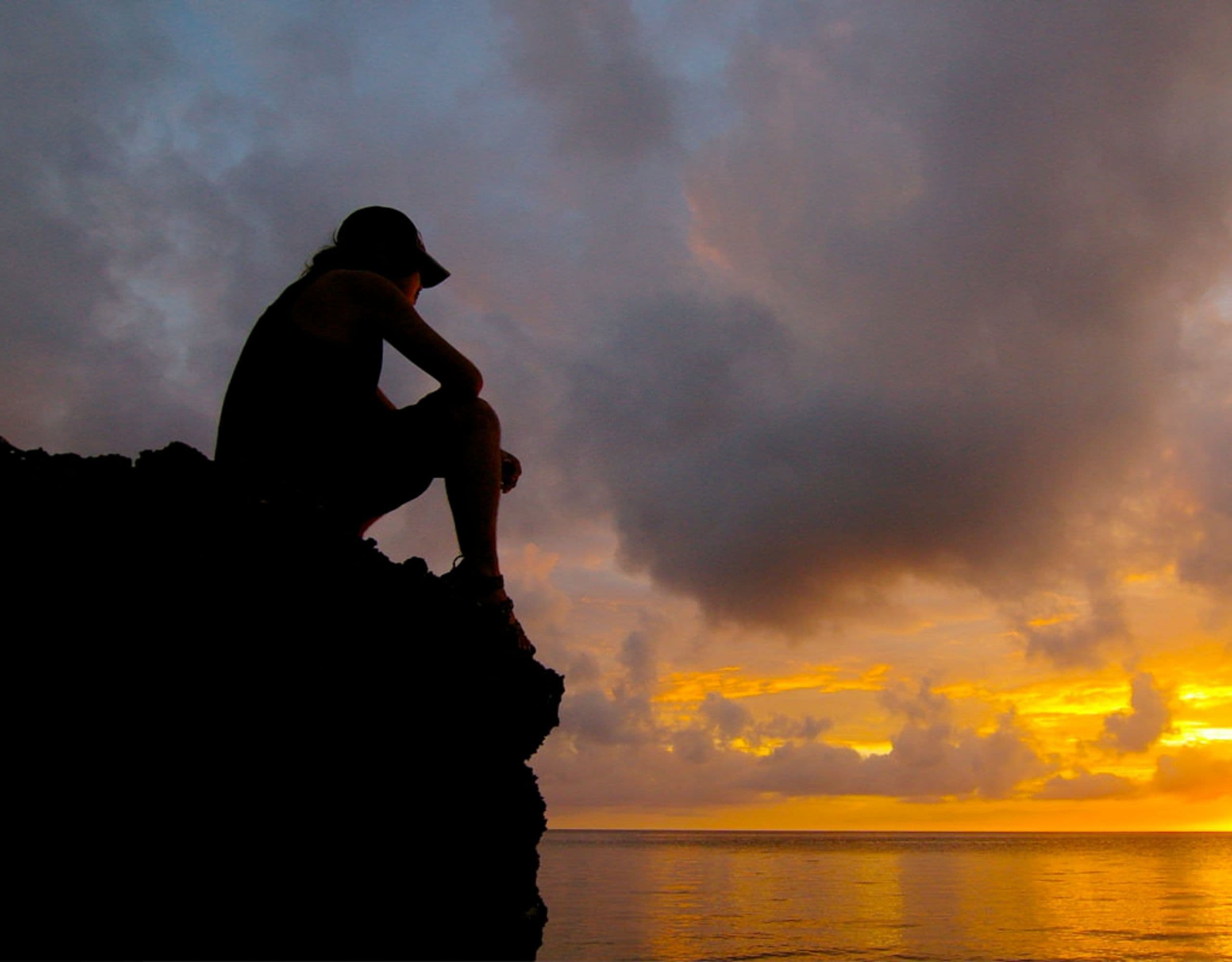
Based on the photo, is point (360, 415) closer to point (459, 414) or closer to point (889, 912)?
point (459, 414)

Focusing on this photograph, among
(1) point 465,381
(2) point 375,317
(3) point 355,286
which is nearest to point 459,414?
(1) point 465,381

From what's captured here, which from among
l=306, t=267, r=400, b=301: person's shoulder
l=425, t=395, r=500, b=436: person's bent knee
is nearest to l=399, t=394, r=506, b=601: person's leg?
l=425, t=395, r=500, b=436: person's bent knee

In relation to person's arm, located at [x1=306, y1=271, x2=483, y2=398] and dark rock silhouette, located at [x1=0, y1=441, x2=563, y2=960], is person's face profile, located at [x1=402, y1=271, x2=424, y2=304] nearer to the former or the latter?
person's arm, located at [x1=306, y1=271, x2=483, y2=398]

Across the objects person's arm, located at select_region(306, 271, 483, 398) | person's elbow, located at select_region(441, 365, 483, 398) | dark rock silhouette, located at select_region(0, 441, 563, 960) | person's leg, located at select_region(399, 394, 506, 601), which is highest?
person's arm, located at select_region(306, 271, 483, 398)

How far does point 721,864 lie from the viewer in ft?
234

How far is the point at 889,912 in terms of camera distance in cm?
3058

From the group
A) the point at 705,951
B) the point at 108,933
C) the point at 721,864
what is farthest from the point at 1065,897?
the point at 108,933

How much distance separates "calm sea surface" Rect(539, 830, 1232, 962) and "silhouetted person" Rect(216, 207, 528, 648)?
18.7 meters

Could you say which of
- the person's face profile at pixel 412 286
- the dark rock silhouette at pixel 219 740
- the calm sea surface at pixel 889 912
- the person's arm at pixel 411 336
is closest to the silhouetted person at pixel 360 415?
the person's arm at pixel 411 336

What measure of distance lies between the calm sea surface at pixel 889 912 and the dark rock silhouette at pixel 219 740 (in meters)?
18.9

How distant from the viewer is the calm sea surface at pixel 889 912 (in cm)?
2167

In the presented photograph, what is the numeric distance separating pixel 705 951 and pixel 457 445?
69.7 feet

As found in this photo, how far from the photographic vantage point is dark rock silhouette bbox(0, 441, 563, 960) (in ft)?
7.14

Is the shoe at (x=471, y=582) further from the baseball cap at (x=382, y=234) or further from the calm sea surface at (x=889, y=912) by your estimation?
the calm sea surface at (x=889, y=912)
